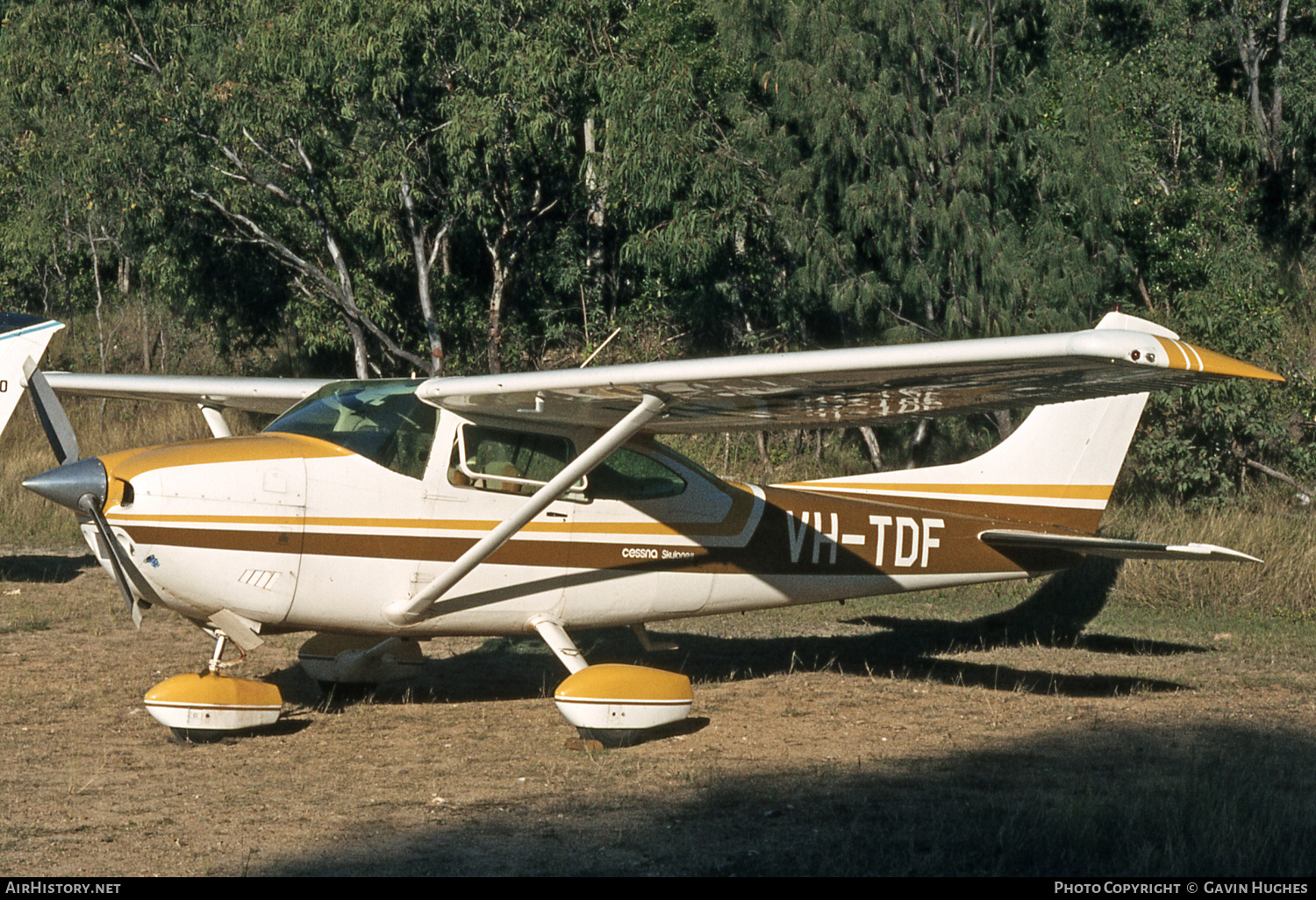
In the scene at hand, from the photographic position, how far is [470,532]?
730 centimetres

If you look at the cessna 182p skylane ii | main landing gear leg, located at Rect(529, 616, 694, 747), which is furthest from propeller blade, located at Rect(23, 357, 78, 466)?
main landing gear leg, located at Rect(529, 616, 694, 747)

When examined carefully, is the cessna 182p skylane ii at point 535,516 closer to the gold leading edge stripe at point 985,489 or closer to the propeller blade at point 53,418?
the propeller blade at point 53,418

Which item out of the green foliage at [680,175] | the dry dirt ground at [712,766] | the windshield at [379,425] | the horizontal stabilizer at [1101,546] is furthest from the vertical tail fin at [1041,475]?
the green foliage at [680,175]

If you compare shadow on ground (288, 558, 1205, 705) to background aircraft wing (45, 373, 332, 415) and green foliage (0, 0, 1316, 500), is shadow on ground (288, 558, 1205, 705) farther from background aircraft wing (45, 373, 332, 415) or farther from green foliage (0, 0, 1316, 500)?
green foliage (0, 0, 1316, 500)

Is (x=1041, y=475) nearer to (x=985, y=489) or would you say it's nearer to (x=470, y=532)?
(x=985, y=489)

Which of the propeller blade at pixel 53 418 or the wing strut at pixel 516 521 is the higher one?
the propeller blade at pixel 53 418

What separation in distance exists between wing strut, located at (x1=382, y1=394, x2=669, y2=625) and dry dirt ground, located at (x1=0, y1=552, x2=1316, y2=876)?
813 millimetres

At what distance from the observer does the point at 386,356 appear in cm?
2012

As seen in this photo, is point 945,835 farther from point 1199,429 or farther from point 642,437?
point 1199,429

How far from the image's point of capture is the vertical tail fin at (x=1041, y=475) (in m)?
9.36

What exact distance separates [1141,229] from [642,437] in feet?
35.2

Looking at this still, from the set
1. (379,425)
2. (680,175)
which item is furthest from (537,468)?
(680,175)

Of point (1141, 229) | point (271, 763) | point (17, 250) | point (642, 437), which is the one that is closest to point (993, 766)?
point (642, 437)

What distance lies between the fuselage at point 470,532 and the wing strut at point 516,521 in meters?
0.11
